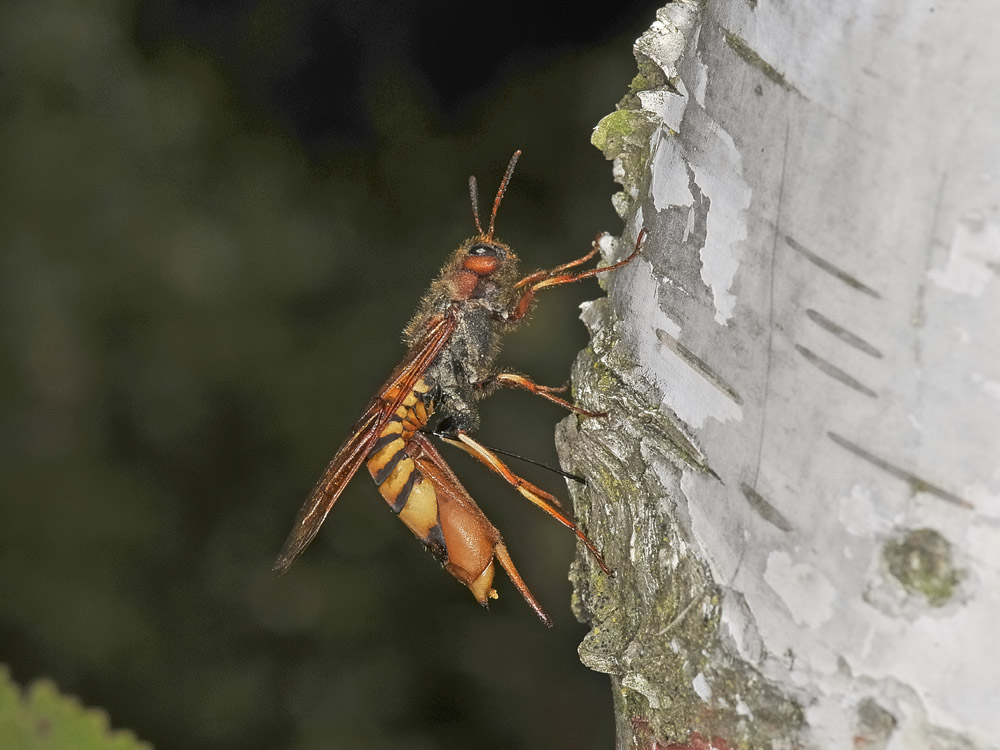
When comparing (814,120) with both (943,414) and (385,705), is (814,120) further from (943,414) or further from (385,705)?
(385,705)

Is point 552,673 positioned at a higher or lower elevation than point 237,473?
lower

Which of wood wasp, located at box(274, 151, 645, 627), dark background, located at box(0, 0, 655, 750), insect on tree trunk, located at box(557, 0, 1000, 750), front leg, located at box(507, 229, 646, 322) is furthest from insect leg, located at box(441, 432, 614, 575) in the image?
dark background, located at box(0, 0, 655, 750)

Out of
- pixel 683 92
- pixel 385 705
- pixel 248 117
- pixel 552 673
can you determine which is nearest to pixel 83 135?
pixel 248 117

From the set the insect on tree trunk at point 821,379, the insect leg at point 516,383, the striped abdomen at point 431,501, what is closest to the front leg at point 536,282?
the insect leg at point 516,383

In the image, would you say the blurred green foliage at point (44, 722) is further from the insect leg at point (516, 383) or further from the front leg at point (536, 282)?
the front leg at point (536, 282)

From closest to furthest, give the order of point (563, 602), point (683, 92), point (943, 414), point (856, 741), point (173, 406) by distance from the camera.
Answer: point (943, 414) < point (856, 741) < point (683, 92) < point (173, 406) < point (563, 602)

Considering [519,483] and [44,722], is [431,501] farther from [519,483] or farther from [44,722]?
[44,722]

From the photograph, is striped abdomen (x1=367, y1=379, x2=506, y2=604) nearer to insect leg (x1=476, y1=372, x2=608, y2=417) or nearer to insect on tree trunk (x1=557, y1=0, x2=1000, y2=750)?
insect leg (x1=476, y1=372, x2=608, y2=417)
